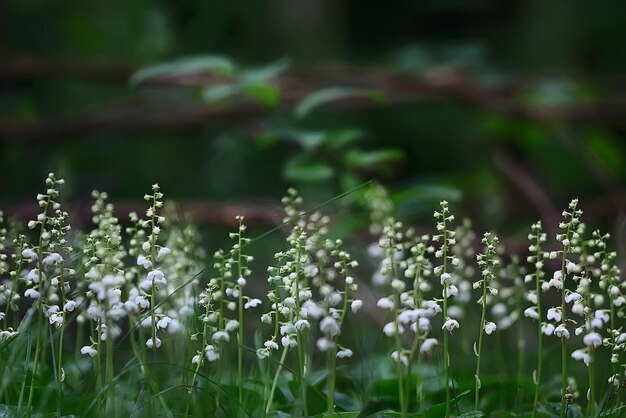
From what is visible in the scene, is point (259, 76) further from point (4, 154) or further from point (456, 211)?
point (4, 154)

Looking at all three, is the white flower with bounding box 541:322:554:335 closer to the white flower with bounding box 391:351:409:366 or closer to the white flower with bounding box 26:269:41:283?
the white flower with bounding box 391:351:409:366

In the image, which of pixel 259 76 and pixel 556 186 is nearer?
pixel 259 76

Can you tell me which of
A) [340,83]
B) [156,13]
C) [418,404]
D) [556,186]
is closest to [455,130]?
[556,186]

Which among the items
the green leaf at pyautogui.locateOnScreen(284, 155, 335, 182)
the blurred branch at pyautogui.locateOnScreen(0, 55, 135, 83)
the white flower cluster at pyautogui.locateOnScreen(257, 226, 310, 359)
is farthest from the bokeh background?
the white flower cluster at pyautogui.locateOnScreen(257, 226, 310, 359)

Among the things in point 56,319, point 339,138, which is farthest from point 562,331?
point 339,138

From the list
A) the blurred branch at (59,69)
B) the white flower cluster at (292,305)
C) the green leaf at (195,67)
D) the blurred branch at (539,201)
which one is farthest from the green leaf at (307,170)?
the white flower cluster at (292,305)
